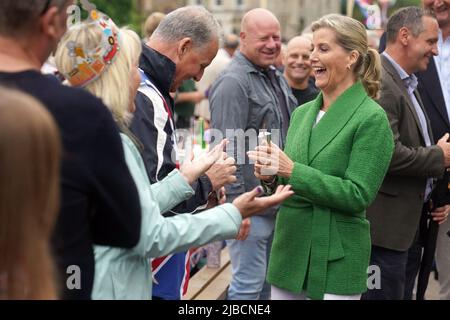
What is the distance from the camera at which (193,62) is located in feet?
13.8

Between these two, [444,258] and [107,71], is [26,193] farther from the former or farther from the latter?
[444,258]

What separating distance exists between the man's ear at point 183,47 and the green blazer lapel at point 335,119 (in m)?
0.81

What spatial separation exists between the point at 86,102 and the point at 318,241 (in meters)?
2.10

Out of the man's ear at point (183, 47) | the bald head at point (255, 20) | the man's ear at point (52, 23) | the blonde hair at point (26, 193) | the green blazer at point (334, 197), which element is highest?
the man's ear at point (52, 23)

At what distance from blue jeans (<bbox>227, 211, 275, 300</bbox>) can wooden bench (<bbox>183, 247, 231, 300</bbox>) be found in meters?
0.58

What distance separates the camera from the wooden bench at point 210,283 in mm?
6541

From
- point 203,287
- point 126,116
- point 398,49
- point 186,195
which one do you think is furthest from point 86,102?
point 203,287

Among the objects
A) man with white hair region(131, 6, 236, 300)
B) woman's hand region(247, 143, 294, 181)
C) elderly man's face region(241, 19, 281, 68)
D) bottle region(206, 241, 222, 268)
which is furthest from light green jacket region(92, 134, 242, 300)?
bottle region(206, 241, 222, 268)

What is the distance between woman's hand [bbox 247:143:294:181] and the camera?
12.4ft

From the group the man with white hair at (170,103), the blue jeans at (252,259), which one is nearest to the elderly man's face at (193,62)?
the man with white hair at (170,103)

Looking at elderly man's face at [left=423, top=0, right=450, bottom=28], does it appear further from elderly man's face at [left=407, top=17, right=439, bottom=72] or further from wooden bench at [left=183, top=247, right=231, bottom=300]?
wooden bench at [left=183, top=247, right=231, bottom=300]

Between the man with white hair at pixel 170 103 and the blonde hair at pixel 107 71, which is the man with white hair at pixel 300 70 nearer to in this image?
the man with white hair at pixel 170 103

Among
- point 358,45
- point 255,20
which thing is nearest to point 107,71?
point 358,45

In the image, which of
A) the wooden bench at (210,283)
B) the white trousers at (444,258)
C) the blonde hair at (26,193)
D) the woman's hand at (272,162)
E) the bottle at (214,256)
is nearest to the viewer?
the blonde hair at (26,193)
